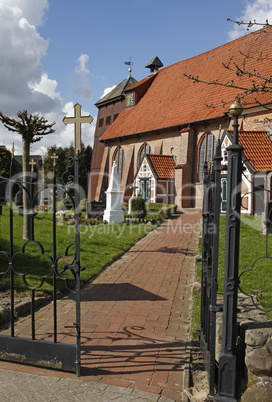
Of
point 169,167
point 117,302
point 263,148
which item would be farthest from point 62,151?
point 117,302

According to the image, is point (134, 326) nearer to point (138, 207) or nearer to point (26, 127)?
point (26, 127)

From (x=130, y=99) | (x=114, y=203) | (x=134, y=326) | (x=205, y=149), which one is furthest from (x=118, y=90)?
(x=134, y=326)

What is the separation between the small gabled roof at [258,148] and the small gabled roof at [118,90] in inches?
998

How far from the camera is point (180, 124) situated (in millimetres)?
29562

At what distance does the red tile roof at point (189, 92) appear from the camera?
Answer: 2717 cm

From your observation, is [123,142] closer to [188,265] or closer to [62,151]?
[62,151]

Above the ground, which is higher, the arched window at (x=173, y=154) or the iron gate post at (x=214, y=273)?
the arched window at (x=173, y=154)

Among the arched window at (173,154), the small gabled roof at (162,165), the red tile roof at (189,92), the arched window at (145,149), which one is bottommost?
the small gabled roof at (162,165)

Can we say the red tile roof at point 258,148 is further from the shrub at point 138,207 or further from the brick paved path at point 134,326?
the brick paved path at point 134,326

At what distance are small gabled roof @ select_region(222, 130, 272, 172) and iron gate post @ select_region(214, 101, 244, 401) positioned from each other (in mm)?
17453

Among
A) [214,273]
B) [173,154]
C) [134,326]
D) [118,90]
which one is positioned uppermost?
[118,90]

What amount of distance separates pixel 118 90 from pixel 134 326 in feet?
140

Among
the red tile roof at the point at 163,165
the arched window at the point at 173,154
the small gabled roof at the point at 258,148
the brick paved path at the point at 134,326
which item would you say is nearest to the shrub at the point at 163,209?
the small gabled roof at the point at 258,148

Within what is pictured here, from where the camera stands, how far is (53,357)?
3932mm
